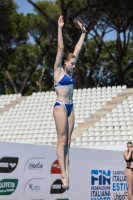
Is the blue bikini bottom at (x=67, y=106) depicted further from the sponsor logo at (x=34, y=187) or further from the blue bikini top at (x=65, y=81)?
the sponsor logo at (x=34, y=187)

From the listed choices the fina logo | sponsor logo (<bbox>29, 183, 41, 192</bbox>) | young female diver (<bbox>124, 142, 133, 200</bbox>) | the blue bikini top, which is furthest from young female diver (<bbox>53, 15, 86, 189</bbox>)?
young female diver (<bbox>124, 142, 133, 200</bbox>)

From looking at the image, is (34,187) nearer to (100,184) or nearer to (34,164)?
(34,164)

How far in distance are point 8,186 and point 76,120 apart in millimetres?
12361

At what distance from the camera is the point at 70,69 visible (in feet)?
15.9

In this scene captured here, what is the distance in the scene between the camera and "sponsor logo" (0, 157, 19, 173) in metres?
8.07

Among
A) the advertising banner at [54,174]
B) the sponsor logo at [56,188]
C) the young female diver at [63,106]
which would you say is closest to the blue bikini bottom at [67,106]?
the young female diver at [63,106]

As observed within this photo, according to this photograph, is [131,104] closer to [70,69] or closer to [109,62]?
[70,69]

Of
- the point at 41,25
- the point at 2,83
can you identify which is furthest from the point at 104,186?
the point at 2,83

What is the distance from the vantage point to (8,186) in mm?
8211

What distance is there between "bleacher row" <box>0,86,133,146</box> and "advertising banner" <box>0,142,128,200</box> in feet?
18.9

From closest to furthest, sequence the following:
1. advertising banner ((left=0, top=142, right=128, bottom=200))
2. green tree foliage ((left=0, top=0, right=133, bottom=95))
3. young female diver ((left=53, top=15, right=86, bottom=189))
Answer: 1. young female diver ((left=53, top=15, right=86, bottom=189))
2. advertising banner ((left=0, top=142, right=128, bottom=200))
3. green tree foliage ((left=0, top=0, right=133, bottom=95))

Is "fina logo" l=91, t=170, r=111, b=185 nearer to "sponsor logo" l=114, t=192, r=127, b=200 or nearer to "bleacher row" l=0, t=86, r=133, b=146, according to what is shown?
"sponsor logo" l=114, t=192, r=127, b=200

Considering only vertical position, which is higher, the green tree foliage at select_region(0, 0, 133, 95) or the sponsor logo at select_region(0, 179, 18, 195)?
the green tree foliage at select_region(0, 0, 133, 95)

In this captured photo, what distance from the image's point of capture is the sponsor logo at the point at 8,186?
799 cm
